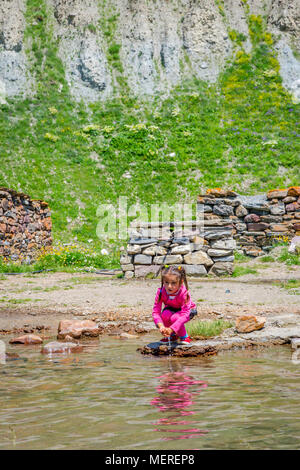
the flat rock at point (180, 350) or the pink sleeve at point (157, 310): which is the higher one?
the pink sleeve at point (157, 310)

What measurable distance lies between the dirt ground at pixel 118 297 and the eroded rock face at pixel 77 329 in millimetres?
413

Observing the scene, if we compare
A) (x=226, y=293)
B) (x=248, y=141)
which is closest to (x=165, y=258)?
(x=226, y=293)

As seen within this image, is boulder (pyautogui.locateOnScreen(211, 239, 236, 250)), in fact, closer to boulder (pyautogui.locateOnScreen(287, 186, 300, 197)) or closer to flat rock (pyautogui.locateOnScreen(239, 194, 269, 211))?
flat rock (pyautogui.locateOnScreen(239, 194, 269, 211))

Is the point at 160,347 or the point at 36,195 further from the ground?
the point at 36,195

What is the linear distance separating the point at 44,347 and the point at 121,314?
2.90 metres

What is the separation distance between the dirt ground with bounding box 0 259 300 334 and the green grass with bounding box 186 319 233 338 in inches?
45.3

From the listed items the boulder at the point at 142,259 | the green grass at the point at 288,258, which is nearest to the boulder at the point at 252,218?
the green grass at the point at 288,258

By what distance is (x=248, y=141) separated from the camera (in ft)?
104

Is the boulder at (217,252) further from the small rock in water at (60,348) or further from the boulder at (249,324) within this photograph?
the small rock in water at (60,348)

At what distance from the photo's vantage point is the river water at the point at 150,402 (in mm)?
2941

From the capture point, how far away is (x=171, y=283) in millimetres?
6266

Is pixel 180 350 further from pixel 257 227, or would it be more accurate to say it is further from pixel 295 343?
pixel 257 227

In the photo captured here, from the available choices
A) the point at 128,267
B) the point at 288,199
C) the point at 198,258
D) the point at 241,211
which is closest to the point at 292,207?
the point at 288,199

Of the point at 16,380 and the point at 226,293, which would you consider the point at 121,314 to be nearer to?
the point at 226,293
